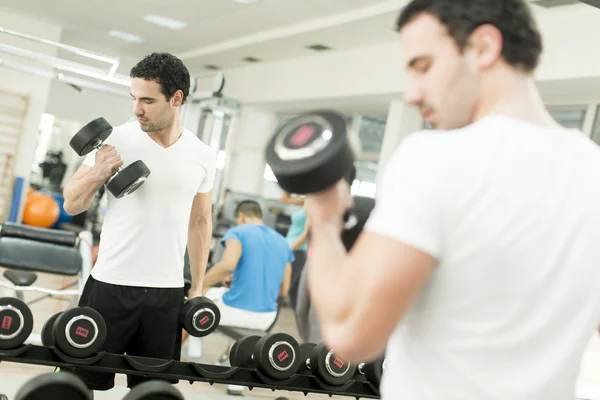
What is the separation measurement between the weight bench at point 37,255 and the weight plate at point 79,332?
2098 mm

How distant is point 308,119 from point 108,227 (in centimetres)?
126

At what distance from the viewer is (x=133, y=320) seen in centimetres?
196

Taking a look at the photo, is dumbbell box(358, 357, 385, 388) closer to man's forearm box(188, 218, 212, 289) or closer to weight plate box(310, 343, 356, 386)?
weight plate box(310, 343, 356, 386)

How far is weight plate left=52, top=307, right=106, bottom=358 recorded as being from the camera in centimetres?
175

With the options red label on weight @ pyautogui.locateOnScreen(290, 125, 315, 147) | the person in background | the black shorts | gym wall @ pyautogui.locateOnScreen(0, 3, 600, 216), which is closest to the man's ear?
the black shorts

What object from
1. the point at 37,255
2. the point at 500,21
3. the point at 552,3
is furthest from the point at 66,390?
the point at 552,3

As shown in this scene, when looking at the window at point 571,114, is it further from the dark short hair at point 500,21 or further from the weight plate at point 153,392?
the dark short hair at point 500,21

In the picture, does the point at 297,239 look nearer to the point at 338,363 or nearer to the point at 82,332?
the point at 338,363

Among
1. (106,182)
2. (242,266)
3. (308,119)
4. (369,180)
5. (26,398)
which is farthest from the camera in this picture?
(369,180)

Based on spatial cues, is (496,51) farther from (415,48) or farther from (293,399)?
(293,399)

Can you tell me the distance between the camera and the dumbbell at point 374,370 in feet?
6.48

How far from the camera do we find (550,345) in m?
0.78

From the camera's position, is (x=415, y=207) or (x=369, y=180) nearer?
(x=415, y=207)

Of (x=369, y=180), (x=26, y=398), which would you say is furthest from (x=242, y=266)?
(x=369, y=180)
